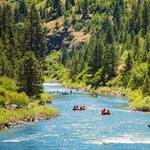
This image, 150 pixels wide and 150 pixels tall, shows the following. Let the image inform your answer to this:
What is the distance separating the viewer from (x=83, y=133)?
86.4 m

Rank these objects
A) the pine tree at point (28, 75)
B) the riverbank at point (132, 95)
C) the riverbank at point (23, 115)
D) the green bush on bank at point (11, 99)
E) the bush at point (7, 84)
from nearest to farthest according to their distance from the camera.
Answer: the riverbank at point (23, 115)
the green bush on bank at point (11, 99)
the bush at point (7, 84)
the pine tree at point (28, 75)
the riverbank at point (132, 95)

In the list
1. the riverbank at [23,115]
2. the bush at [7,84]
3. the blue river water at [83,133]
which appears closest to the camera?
the blue river water at [83,133]

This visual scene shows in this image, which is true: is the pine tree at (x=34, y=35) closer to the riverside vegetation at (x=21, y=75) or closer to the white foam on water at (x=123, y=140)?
the riverside vegetation at (x=21, y=75)

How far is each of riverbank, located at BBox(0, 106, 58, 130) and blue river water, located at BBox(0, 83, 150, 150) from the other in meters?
1.81

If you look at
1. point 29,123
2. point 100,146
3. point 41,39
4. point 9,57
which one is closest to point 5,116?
A: point 29,123

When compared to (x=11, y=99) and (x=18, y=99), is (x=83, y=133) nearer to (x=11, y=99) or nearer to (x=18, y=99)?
(x=11, y=99)

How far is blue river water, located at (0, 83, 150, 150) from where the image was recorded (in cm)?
7494

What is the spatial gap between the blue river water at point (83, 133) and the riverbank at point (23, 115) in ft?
5.93

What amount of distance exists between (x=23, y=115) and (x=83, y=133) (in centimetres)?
1538

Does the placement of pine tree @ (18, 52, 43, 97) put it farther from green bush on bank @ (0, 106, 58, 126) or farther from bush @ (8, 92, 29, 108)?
green bush on bank @ (0, 106, 58, 126)

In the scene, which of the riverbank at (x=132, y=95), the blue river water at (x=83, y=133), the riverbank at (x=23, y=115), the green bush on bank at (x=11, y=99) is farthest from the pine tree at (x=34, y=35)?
the riverbank at (x=23, y=115)

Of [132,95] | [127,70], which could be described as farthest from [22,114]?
[127,70]

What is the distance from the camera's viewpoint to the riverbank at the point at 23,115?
90350mm

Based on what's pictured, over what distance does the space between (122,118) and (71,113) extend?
1390 centimetres
